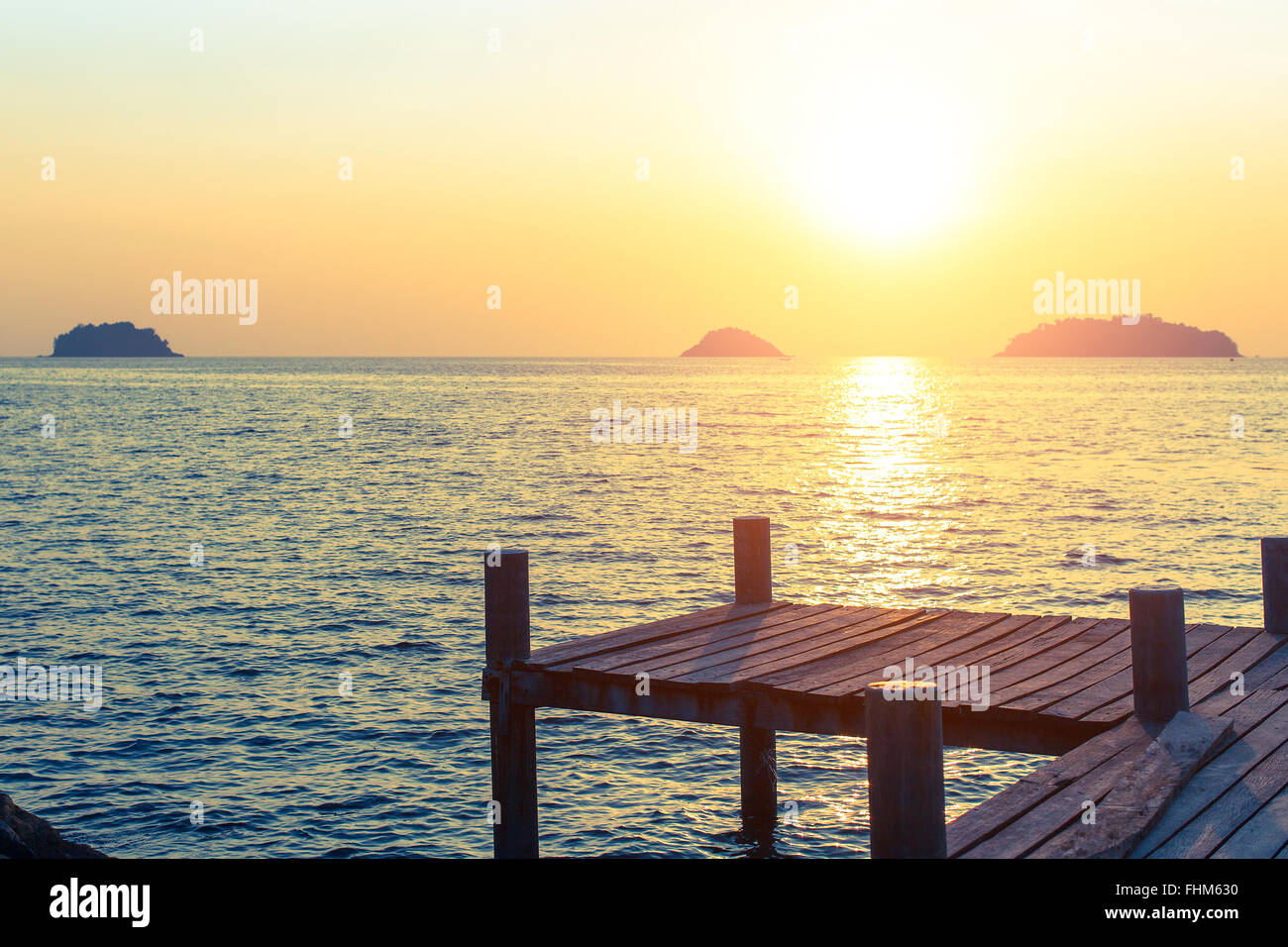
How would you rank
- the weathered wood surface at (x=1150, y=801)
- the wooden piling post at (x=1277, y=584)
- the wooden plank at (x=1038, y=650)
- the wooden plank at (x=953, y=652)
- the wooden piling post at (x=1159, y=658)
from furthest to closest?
the wooden piling post at (x=1277, y=584)
the wooden plank at (x=1038, y=650)
the wooden plank at (x=953, y=652)
the wooden piling post at (x=1159, y=658)
the weathered wood surface at (x=1150, y=801)

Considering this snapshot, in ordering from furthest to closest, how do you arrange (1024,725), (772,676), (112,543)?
1. (112,543)
2. (772,676)
3. (1024,725)

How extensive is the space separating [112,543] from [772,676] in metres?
29.2

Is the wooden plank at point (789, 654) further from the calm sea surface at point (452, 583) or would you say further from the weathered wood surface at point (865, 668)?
the calm sea surface at point (452, 583)

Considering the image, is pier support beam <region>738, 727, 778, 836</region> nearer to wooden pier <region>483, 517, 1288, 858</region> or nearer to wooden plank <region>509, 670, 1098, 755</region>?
wooden pier <region>483, 517, 1288, 858</region>

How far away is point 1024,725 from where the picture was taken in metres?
8.09

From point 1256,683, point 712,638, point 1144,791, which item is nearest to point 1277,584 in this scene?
point 1256,683

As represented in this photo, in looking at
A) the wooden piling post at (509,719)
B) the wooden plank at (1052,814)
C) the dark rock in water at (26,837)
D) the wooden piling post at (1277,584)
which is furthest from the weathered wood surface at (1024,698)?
the dark rock in water at (26,837)

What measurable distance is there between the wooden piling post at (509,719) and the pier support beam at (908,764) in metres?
4.67

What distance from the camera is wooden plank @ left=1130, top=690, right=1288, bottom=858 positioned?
19.2 ft

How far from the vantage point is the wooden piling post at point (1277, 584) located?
34.0ft

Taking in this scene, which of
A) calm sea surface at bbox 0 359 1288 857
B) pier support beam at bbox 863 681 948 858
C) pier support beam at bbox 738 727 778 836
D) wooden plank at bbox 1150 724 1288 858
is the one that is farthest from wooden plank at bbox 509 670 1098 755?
pier support beam at bbox 738 727 778 836

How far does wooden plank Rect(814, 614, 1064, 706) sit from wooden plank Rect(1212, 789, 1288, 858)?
2.47 m
